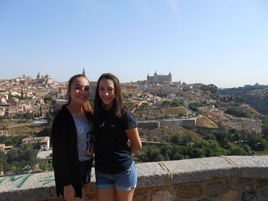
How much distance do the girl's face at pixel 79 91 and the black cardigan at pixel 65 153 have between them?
165 millimetres

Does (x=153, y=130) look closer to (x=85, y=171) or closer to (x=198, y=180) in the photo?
(x=198, y=180)

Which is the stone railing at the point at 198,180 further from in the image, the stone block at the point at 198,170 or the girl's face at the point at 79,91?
the girl's face at the point at 79,91

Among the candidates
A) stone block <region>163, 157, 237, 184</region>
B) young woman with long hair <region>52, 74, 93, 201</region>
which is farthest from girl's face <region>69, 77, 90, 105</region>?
stone block <region>163, 157, 237, 184</region>

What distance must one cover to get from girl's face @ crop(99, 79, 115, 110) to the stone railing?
713mm

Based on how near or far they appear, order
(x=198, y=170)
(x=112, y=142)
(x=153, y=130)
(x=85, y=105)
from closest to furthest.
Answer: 1. (x=112, y=142)
2. (x=85, y=105)
3. (x=198, y=170)
4. (x=153, y=130)

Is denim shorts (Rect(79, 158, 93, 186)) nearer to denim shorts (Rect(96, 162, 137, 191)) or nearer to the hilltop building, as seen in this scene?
denim shorts (Rect(96, 162, 137, 191))

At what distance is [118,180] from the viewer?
5.31 ft

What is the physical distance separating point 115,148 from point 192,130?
34843 mm

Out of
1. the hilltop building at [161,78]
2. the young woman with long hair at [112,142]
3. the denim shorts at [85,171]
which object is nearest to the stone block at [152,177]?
the young woman with long hair at [112,142]

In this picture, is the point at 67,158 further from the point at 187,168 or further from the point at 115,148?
the point at 187,168

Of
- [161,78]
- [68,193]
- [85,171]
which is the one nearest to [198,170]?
[85,171]

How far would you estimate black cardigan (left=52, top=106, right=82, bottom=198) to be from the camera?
142cm

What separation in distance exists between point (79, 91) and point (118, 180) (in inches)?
28.3

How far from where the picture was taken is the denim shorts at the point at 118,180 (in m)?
1.62
